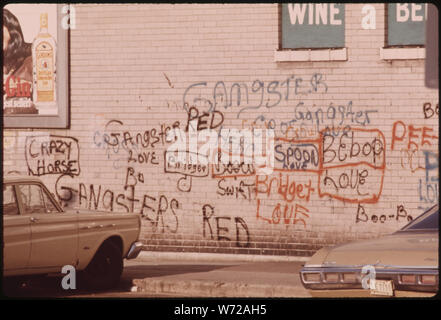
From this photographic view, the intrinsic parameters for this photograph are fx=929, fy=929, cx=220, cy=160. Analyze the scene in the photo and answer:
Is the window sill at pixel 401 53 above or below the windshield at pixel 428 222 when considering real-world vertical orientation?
above

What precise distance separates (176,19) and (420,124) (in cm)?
397

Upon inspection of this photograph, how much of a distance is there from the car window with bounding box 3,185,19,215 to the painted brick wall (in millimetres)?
4488

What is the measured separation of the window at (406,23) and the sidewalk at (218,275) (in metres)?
3.48

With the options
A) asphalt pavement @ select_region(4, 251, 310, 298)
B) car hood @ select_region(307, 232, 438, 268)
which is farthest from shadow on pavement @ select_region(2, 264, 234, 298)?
car hood @ select_region(307, 232, 438, 268)

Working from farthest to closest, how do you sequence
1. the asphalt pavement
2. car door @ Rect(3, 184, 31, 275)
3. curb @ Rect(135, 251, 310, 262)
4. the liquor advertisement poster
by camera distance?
the liquor advertisement poster, curb @ Rect(135, 251, 310, 262), the asphalt pavement, car door @ Rect(3, 184, 31, 275)

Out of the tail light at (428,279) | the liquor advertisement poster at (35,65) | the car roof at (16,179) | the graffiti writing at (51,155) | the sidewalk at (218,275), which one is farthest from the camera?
the graffiti writing at (51,155)

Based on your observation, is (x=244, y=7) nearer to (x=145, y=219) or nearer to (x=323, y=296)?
(x=145, y=219)

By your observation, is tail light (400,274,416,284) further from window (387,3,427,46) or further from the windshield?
window (387,3,427,46)

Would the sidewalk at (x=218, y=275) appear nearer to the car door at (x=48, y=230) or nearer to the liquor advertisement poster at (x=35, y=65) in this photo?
the car door at (x=48, y=230)

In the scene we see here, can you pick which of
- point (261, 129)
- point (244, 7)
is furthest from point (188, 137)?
point (244, 7)

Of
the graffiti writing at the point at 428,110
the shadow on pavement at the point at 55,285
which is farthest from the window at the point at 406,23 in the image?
the shadow on pavement at the point at 55,285

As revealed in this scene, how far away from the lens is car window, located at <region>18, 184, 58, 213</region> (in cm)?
1021

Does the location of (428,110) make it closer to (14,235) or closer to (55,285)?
(55,285)

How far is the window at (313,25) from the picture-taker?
13430 mm
